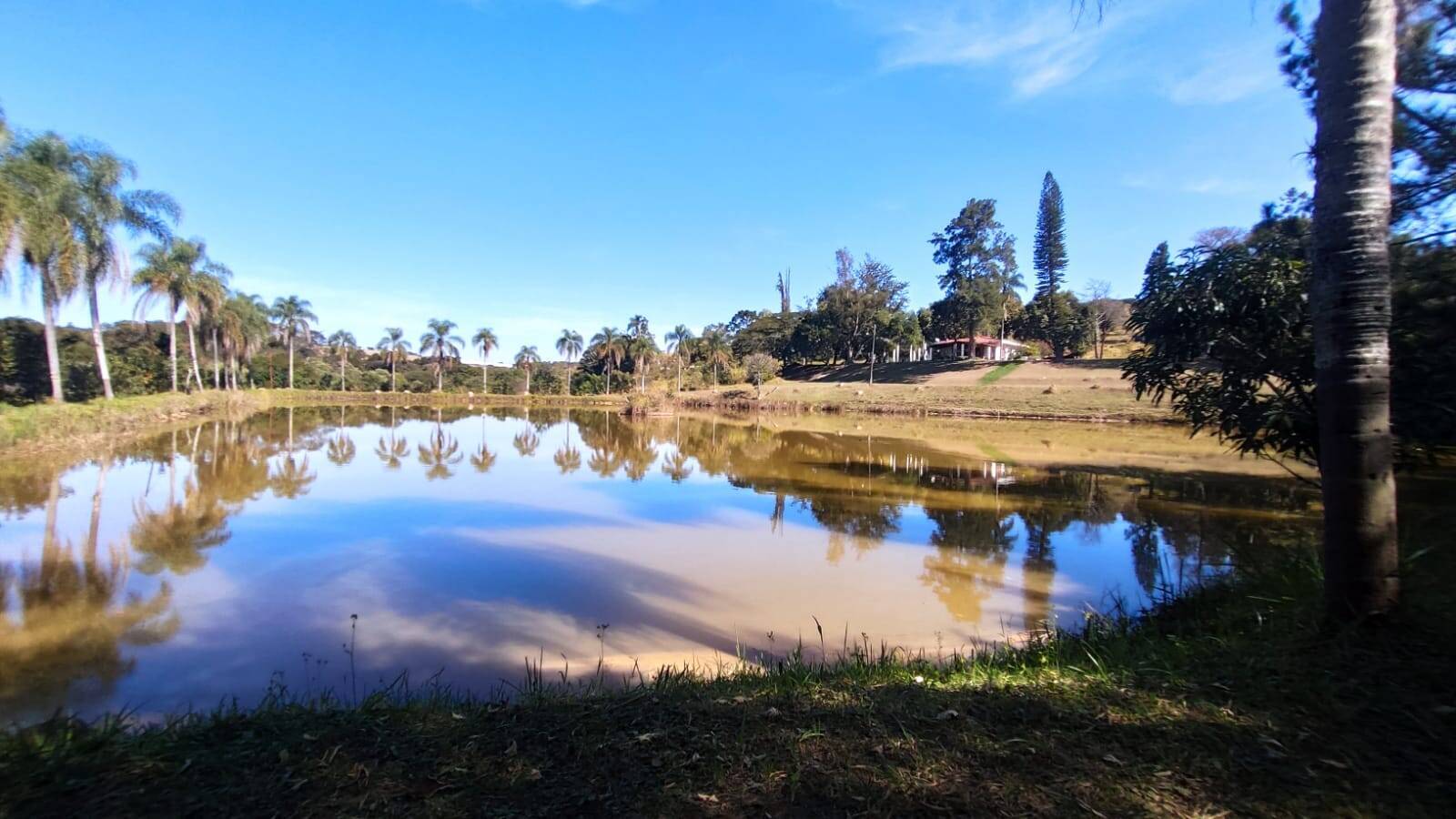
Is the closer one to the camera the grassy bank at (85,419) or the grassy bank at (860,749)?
Answer: the grassy bank at (860,749)

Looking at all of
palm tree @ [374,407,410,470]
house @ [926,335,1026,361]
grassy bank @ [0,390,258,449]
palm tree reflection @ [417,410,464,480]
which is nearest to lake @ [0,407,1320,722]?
palm tree reflection @ [417,410,464,480]

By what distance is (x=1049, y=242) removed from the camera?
213ft

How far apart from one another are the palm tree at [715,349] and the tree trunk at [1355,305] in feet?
212

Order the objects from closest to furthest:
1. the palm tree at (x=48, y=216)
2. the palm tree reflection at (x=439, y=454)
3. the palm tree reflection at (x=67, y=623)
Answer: the palm tree reflection at (x=67, y=623) → the palm tree reflection at (x=439, y=454) → the palm tree at (x=48, y=216)

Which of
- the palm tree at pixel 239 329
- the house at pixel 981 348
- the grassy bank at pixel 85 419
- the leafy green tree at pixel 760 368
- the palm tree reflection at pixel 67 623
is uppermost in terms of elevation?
the palm tree at pixel 239 329

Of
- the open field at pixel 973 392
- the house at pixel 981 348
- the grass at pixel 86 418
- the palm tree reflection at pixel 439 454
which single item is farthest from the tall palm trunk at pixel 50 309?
the house at pixel 981 348

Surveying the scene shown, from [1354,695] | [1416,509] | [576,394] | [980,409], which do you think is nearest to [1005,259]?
[980,409]

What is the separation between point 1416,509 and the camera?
7.58 meters

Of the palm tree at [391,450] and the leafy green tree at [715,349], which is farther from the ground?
the leafy green tree at [715,349]

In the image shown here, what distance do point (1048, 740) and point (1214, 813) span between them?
0.58 metres

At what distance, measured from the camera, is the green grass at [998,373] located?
51.1m

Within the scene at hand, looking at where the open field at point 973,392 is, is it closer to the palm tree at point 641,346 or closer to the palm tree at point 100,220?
the palm tree at point 641,346

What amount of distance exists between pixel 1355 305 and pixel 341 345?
277 ft

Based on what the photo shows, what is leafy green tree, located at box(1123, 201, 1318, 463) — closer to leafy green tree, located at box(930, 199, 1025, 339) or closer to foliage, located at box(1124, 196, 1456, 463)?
foliage, located at box(1124, 196, 1456, 463)
